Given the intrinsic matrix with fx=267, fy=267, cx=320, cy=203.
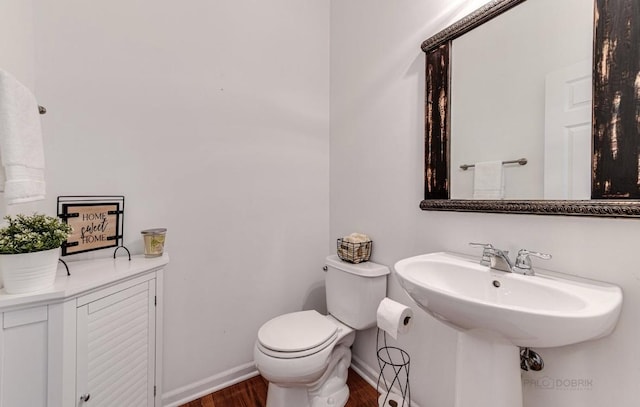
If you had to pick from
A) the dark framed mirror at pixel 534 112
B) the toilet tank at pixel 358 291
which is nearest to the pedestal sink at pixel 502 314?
the dark framed mirror at pixel 534 112

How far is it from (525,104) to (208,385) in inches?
79.4

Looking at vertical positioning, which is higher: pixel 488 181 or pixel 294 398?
pixel 488 181

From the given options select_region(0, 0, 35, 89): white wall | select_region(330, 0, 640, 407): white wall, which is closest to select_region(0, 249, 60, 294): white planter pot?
select_region(0, 0, 35, 89): white wall

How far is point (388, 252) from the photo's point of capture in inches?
58.1

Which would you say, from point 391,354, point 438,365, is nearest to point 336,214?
point 391,354

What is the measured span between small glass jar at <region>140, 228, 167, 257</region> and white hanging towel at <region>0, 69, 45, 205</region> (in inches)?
16.7

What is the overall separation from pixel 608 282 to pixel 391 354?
103 cm

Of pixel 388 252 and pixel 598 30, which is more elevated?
pixel 598 30

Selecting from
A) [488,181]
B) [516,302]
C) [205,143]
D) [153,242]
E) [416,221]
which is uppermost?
[205,143]

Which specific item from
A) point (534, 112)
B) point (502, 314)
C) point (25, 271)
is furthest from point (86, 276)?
point (534, 112)

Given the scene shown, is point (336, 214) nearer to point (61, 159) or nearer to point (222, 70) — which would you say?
point (222, 70)

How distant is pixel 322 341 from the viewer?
4.10 ft

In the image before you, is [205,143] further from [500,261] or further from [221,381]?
[500,261]

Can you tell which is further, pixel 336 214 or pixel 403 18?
pixel 336 214
